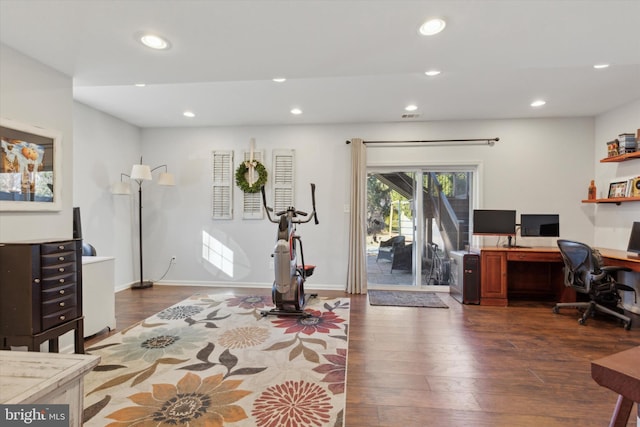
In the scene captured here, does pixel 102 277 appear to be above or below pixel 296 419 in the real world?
above

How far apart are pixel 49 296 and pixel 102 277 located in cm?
111

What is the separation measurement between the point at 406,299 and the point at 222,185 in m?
3.52

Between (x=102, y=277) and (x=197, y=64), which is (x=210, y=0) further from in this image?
(x=102, y=277)

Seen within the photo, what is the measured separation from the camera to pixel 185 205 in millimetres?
5078

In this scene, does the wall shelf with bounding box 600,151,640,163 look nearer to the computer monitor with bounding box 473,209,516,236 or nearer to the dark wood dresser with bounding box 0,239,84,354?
the computer monitor with bounding box 473,209,516,236

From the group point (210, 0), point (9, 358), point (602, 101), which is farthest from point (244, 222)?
point (602, 101)

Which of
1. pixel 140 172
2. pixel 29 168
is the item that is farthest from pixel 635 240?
pixel 140 172

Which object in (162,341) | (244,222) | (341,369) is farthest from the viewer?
(244,222)

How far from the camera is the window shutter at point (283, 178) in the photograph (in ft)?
16.0

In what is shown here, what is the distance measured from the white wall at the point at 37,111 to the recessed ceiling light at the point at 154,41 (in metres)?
1.05

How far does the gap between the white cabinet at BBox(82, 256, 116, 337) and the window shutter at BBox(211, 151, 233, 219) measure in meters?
2.01

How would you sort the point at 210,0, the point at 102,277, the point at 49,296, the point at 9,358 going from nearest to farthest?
the point at 9,358 < the point at 210,0 < the point at 49,296 < the point at 102,277

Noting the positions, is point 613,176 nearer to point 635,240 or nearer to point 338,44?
point 635,240

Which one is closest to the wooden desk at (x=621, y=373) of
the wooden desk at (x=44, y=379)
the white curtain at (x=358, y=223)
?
the wooden desk at (x=44, y=379)
